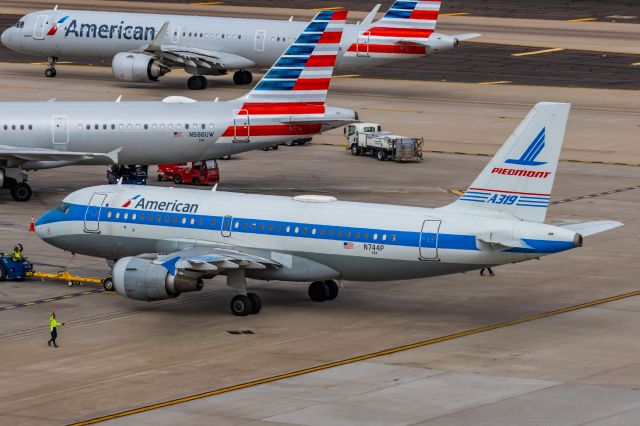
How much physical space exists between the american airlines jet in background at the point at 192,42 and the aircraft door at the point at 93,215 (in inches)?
2158

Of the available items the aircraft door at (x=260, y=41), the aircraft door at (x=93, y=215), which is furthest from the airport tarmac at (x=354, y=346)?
the aircraft door at (x=260, y=41)

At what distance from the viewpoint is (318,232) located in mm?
53906

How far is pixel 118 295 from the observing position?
191 feet

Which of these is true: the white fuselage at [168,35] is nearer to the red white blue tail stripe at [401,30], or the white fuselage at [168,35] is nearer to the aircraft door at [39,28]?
the aircraft door at [39,28]

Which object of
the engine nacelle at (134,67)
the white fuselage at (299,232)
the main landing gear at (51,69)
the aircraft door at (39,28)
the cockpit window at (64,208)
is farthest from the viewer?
the main landing gear at (51,69)

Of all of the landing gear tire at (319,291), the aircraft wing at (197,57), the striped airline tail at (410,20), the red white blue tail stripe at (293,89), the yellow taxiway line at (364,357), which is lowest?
the yellow taxiway line at (364,357)

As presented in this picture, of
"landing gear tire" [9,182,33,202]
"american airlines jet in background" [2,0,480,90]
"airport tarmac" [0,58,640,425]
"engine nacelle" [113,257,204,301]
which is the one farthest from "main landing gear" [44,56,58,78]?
"engine nacelle" [113,257,204,301]

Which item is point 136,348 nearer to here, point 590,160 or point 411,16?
point 590,160

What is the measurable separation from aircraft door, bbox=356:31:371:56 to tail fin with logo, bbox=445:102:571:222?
61.5 metres

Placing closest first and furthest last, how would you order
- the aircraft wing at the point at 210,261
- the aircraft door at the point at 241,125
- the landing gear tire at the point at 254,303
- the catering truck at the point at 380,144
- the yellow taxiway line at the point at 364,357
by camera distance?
the yellow taxiway line at the point at 364,357 → the aircraft wing at the point at 210,261 → the landing gear tire at the point at 254,303 → the aircraft door at the point at 241,125 → the catering truck at the point at 380,144

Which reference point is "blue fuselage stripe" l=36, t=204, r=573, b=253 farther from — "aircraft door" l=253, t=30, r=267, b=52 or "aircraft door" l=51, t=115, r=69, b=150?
"aircraft door" l=253, t=30, r=267, b=52

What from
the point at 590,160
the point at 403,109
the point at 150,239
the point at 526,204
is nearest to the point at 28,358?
the point at 150,239

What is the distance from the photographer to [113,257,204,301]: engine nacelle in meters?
52.6

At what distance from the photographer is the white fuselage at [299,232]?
5150 centimetres
